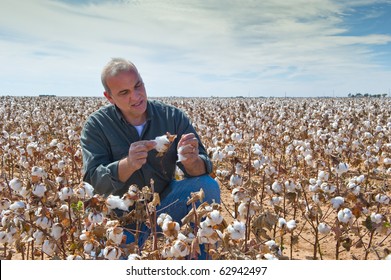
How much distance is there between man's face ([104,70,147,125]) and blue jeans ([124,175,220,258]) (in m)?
0.69

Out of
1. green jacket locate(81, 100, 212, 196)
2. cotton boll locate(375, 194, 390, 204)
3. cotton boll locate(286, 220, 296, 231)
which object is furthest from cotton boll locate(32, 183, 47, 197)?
cotton boll locate(375, 194, 390, 204)

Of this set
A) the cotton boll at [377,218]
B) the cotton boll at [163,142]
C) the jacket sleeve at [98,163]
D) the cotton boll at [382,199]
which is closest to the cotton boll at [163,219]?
the cotton boll at [163,142]

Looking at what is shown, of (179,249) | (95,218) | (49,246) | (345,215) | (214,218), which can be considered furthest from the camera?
(345,215)

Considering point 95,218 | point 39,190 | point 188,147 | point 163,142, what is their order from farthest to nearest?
1. point 188,147
2. point 163,142
3. point 39,190
4. point 95,218

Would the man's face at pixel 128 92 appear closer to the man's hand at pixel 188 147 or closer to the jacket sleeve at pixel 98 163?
the jacket sleeve at pixel 98 163

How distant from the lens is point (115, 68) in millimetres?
3393

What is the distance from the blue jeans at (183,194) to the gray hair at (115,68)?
3.17 feet

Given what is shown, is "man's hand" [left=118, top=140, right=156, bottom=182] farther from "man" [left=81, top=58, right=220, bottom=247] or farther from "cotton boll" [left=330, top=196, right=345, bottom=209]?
"cotton boll" [left=330, top=196, right=345, bottom=209]

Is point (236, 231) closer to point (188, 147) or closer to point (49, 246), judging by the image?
point (49, 246)

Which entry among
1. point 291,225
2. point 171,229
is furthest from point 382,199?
point 171,229

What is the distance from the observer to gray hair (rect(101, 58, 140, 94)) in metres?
3.38

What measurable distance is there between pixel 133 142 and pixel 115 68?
0.61 metres

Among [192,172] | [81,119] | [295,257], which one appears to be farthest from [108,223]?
[81,119]

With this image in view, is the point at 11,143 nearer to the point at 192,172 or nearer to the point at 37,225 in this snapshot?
the point at 192,172
